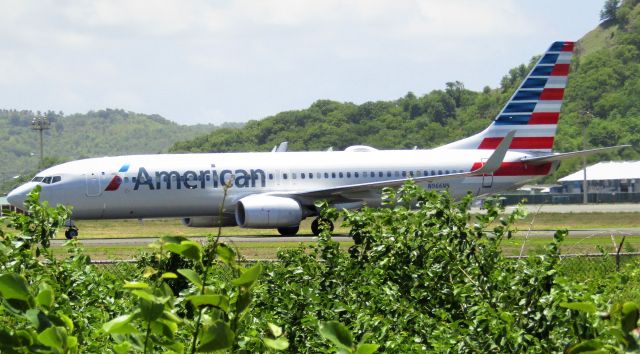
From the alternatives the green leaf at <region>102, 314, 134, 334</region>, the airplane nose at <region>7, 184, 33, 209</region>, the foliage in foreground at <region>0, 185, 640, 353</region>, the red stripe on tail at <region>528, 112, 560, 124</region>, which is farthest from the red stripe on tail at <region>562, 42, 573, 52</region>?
the green leaf at <region>102, 314, 134, 334</region>

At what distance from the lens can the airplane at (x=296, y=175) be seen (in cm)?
3659

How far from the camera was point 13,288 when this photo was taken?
398 centimetres

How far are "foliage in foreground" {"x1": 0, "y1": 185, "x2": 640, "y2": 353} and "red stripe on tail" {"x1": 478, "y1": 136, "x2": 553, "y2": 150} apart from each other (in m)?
31.7

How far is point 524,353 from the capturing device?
676 centimetres

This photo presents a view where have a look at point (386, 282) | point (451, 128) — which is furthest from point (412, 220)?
point (451, 128)

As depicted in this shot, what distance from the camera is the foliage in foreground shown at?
21.6ft

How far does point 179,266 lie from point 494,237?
3312 millimetres

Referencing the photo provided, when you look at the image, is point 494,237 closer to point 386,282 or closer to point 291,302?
point 386,282

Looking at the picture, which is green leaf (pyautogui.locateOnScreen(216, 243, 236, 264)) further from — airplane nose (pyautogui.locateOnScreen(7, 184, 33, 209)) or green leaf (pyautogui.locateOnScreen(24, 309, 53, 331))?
airplane nose (pyautogui.locateOnScreen(7, 184, 33, 209))

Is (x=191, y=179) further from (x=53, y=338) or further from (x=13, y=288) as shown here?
(x=53, y=338)

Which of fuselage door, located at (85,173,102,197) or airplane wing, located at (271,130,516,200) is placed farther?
airplane wing, located at (271,130,516,200)

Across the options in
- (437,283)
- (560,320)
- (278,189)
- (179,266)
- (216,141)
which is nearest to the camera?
(560,320)

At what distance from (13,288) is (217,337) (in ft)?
2.41

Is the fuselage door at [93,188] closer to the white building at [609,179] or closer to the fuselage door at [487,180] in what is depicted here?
the fuselage door at [487,180]
